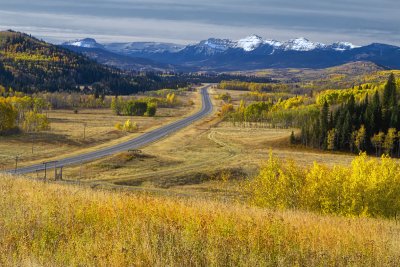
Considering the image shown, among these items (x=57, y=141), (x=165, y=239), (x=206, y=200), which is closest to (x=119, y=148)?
(x=57, y=141)

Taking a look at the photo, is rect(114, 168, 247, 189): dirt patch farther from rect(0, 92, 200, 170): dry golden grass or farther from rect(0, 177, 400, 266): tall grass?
rect(0, 177, 400, 266): tall grass

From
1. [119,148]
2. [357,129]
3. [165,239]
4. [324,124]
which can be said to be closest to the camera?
[165,239]

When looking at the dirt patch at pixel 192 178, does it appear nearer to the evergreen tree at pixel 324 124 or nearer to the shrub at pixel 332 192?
the shrub at pixel 332 192

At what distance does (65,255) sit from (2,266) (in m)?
1.38

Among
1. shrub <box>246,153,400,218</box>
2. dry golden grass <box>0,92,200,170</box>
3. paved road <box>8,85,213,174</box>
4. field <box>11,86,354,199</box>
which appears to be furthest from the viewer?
dry golden grass <box>0,92,200,170</box>

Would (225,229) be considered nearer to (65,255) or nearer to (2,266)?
(65,255)

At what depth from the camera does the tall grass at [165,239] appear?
10195 millimetres

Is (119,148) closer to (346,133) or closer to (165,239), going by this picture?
(346,133)

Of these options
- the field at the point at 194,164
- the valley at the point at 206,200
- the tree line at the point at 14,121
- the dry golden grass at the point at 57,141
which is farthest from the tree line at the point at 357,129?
the tree line at the point at 14,121

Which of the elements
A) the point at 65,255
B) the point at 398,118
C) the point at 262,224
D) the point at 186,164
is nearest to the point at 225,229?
the point at 262,224

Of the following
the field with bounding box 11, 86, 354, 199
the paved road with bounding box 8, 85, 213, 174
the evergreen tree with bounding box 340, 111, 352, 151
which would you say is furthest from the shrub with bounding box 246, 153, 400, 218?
the evergreen tree with bounding box 340, 111, 352, 151

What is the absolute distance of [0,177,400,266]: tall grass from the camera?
1020 centimetres

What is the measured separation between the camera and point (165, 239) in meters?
11.4

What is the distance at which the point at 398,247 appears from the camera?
40.4 feet
